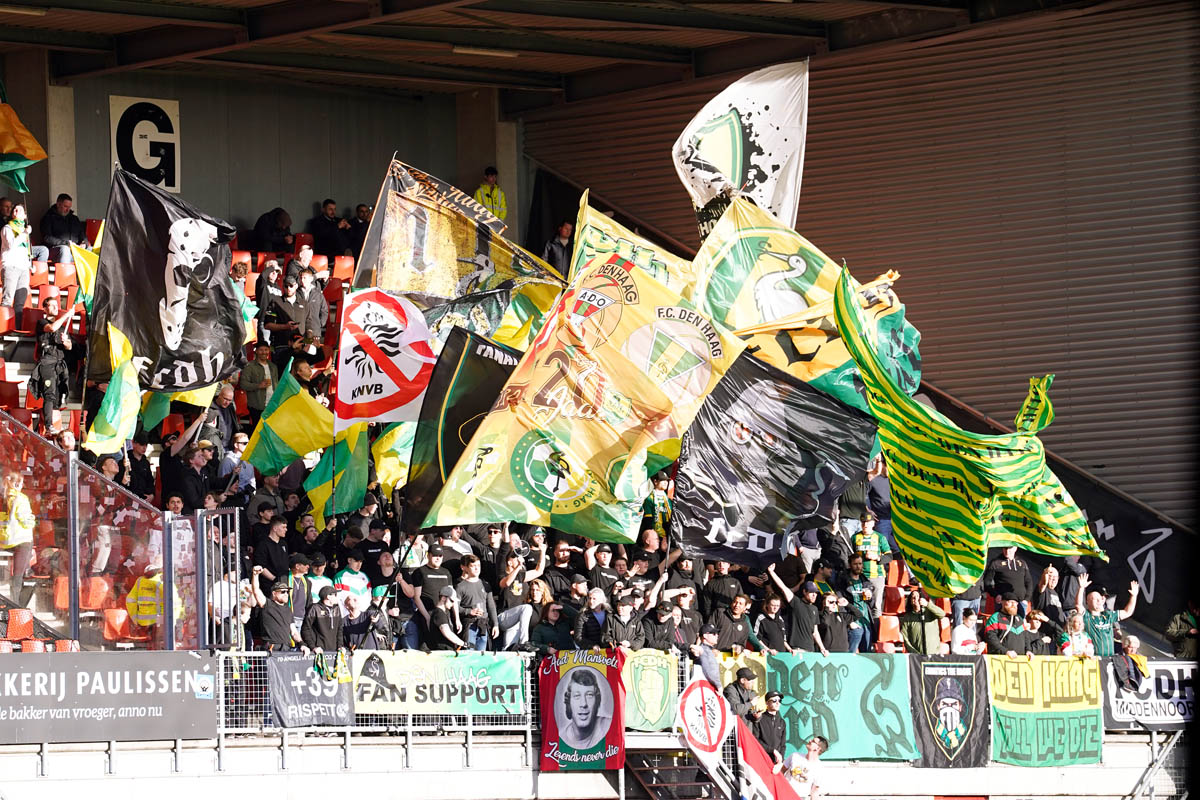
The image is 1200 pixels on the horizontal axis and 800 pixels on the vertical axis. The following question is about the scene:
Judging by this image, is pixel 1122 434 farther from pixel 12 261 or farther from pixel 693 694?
pixel 12 261

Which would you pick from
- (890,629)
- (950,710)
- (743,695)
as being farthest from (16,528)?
(890,629)

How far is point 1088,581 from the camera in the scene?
981 inches

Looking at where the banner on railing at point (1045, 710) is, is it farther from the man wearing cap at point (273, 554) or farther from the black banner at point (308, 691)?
the man wearing cap at point (273, 554)

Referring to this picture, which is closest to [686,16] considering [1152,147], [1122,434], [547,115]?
[547,115]

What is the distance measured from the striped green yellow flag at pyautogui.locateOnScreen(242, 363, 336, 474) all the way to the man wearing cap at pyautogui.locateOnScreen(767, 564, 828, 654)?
5.61m

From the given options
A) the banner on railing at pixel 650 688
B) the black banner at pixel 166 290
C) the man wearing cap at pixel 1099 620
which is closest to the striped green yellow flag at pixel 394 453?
the black banner at pixel 166 290

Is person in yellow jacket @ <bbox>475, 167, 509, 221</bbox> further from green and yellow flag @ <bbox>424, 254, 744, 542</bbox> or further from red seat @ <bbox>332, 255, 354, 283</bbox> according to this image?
green and yellow flag @ <bbox>424, 254, 744, 542</bbox>

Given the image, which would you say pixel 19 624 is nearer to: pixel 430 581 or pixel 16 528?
pixel 16 528

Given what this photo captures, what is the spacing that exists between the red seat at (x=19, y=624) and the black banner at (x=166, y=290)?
14.9 feet

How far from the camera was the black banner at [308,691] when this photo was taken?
59.5 ft

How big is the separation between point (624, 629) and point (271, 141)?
1609 centimetres

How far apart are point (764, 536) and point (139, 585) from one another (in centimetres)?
658

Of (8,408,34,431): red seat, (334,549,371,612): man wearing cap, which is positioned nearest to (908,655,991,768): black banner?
(334,549,371,612): man wearing cap

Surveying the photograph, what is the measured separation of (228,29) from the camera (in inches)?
1123
